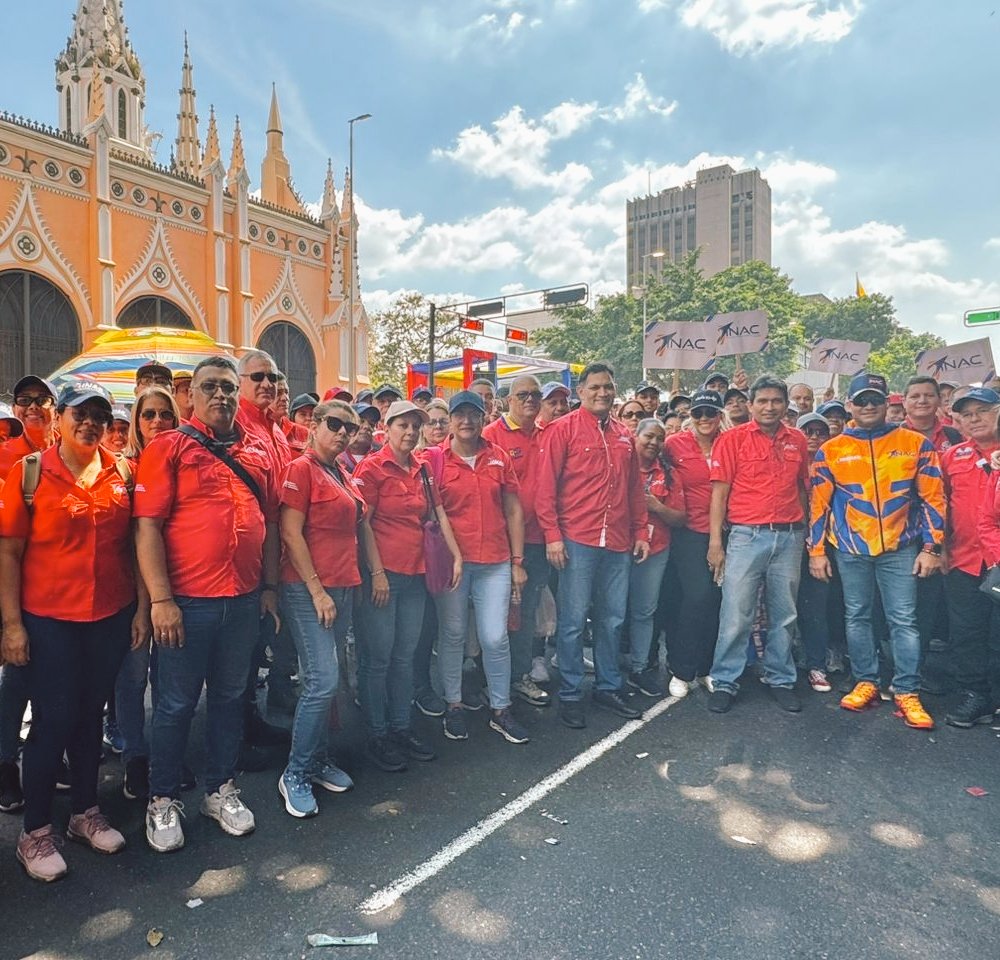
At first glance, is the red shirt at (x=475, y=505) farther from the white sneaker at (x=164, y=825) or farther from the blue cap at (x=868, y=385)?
the blue cap at (x=868, y=385)

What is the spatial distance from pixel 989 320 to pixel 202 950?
14507 mm

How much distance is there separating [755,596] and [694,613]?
47 centimetres

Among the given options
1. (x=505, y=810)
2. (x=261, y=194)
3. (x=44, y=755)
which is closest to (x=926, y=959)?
(x=505, y=810)

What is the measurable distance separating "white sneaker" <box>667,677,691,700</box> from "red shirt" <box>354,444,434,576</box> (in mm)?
2189

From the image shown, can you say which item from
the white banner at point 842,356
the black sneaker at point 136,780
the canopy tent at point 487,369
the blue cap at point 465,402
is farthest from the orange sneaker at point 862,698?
the canopy tent at point 487,369

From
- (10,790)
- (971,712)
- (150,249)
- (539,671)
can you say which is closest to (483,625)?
(539,671)

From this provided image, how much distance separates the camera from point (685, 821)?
3260 mm

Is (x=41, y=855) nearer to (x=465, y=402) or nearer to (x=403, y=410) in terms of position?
(x=403, y=410)

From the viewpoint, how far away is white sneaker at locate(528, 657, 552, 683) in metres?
5.13

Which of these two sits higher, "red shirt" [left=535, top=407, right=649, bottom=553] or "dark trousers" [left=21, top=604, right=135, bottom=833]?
"red shirt" [left=535, top=407, right=649, bottom=553]

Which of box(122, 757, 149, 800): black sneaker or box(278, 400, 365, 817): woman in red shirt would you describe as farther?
box(122, 757, 149, 800): black sneaker

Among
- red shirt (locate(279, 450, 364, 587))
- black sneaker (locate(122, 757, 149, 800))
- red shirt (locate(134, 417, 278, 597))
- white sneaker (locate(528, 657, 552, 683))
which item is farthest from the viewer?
white sneaker (locate(528, 657, 552, 683))

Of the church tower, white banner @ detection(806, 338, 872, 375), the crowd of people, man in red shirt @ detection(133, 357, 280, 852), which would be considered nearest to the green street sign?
white banner @ detection(806, 338, 872, 375)

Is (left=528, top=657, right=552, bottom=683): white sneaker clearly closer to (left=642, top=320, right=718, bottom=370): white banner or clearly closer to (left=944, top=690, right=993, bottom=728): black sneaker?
(left=944, top=690, right=993, bottom=728): black sneaker
